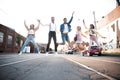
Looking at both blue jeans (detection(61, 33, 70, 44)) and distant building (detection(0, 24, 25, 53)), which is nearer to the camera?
blue jeans (detection(61, 33, 70, 44))

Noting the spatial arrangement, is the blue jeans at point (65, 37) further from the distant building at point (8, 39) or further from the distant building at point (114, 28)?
the distant building at point (8, 39)

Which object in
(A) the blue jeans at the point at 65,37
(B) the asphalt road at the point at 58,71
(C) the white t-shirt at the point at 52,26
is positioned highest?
(C) the white t-shirt at the point at 52,26

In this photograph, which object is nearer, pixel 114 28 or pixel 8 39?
pixel 114 28

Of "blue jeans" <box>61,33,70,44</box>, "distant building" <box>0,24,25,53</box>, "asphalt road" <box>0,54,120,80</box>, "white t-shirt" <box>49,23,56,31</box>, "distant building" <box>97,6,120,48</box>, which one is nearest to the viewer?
"asphalt road" <box>0,54,120,80</box>

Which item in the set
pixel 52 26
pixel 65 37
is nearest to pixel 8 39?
pixel 52 26

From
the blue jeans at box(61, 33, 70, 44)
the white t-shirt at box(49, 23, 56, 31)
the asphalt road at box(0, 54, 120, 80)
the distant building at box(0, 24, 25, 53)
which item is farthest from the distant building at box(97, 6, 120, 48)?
the asphalt road at box(0, 54, 120, 80)

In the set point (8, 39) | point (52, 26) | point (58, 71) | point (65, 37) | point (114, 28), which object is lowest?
point (58, 71)

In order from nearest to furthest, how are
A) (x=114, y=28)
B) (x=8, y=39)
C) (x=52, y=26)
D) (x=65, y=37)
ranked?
(x=65, y=37) → (x=52, y=26) → (x=114, y=28) → (x=8, y=39)

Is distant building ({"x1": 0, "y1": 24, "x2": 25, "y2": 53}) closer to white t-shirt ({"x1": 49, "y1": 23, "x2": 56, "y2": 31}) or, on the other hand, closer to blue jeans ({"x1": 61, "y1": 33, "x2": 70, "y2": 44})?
white t-shirt ({"x1": 49, "y1": 23, "x2": 56, "y2": 31})

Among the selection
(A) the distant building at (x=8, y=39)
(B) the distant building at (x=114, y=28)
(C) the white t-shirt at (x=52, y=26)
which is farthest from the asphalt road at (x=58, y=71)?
(A) the distant building at (x=8, y=39)

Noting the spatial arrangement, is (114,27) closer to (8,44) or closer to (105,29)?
(105,29)

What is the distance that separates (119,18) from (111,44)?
5531 millimetres

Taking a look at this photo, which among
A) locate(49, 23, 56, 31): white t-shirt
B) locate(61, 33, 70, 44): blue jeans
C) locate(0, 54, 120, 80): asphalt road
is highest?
locate(49, 23, 56, 31): white t-shirt

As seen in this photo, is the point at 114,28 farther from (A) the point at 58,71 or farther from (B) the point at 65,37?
(A) the point at 58,71
